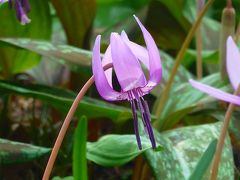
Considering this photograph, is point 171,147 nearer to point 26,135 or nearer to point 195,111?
point 195,111

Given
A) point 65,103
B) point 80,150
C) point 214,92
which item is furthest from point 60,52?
point 214,92

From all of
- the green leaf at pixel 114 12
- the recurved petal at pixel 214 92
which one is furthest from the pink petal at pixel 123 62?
the green leaf at pixel 114 12

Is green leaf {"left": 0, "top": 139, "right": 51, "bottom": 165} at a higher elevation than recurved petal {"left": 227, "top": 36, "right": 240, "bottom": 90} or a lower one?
lower

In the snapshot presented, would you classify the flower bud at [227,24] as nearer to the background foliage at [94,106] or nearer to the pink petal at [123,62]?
the background foliage at [94,106]

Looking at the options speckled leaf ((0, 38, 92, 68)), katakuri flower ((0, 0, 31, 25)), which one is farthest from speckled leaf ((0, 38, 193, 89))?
katakuri flower ((0, 0, 31, 25))

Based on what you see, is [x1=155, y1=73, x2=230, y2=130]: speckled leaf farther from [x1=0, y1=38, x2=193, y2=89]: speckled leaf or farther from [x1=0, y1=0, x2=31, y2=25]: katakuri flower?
[x1=0, y1=0, x2=31, y2=25]: katakuri flower
